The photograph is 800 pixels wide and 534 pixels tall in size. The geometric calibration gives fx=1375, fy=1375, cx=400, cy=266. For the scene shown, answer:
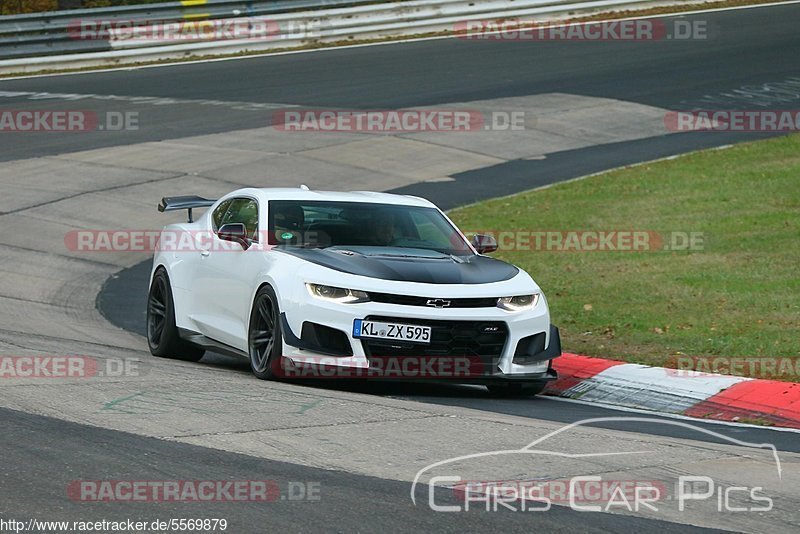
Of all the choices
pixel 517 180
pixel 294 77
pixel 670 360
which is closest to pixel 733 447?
pixel 670 360

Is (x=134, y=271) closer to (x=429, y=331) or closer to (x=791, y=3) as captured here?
(x=429, y=331)

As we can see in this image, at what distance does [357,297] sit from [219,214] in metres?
2.59

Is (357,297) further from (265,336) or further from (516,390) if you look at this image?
(516,390)

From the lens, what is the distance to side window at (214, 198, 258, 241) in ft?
34.5

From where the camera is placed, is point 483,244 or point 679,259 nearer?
point 483,244

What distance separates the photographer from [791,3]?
1463 inches

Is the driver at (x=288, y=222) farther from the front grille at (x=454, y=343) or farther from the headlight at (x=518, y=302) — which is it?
the headlight at (x=518, y=302)

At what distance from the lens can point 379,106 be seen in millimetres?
26062

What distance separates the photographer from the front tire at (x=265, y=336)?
930cm

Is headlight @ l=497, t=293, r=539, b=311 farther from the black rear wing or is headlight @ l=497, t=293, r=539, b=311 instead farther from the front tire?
the black rear wing

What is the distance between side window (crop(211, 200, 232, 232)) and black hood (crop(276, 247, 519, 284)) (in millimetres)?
1430

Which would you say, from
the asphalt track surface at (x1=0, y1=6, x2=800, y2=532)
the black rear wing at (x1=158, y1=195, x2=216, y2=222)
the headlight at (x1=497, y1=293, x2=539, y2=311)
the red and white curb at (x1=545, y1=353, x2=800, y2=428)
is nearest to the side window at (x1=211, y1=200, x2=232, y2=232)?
the black rear wing at (x1=158, y1=195, x2=216, y2=222)

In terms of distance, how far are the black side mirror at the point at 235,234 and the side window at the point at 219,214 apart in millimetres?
894

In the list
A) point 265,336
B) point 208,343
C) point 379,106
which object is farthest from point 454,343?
point 379,106
